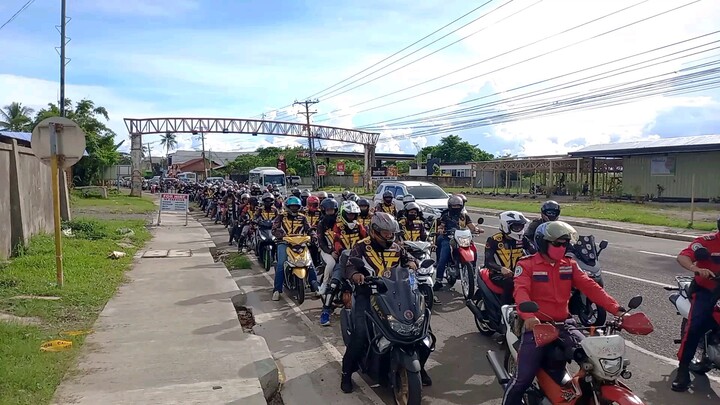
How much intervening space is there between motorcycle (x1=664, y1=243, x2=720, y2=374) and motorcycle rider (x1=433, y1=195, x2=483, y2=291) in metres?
4.08

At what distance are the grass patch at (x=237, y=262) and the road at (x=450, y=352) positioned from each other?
5.45 ft

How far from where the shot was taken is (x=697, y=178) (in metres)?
31.0

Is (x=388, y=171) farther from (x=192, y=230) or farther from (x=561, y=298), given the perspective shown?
(x=561, y=298)

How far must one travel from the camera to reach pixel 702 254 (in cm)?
537

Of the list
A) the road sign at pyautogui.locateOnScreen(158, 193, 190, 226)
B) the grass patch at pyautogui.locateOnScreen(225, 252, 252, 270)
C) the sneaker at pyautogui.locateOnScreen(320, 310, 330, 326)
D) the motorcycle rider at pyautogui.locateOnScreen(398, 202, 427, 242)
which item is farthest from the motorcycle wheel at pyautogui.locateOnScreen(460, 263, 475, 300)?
the road sign at pyautogui.locateOnScreen(158, 193, 190, 226)

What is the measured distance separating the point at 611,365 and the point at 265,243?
951 cm

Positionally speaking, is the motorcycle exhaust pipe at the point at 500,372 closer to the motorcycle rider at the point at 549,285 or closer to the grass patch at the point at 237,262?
the motorcycle rider at the point at 549,285

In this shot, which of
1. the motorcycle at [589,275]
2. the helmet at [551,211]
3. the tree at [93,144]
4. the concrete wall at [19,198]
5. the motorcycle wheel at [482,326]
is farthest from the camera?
the tree at [93,144]

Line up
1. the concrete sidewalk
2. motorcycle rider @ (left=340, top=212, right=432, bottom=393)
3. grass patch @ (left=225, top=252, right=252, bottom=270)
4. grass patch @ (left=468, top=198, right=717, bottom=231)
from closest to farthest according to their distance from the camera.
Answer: the concrete sidewalk < motorcycle rider @ (left=340, top=212, right=432, bottom=393) < grass patch @ (left=225, top=252, right=252, bottom=270) < grass patch @ (left=468, top=198, right=717, bottom=231)

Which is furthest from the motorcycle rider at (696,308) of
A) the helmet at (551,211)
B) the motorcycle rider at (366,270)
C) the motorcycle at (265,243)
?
the motorcycle at (265,243)

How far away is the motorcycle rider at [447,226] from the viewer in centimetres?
986

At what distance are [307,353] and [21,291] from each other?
15.9ft

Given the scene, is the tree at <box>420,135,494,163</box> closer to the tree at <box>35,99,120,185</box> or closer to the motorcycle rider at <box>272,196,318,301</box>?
the tree at <box>35,99,120,185</box>

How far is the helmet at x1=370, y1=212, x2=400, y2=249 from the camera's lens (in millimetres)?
5673
